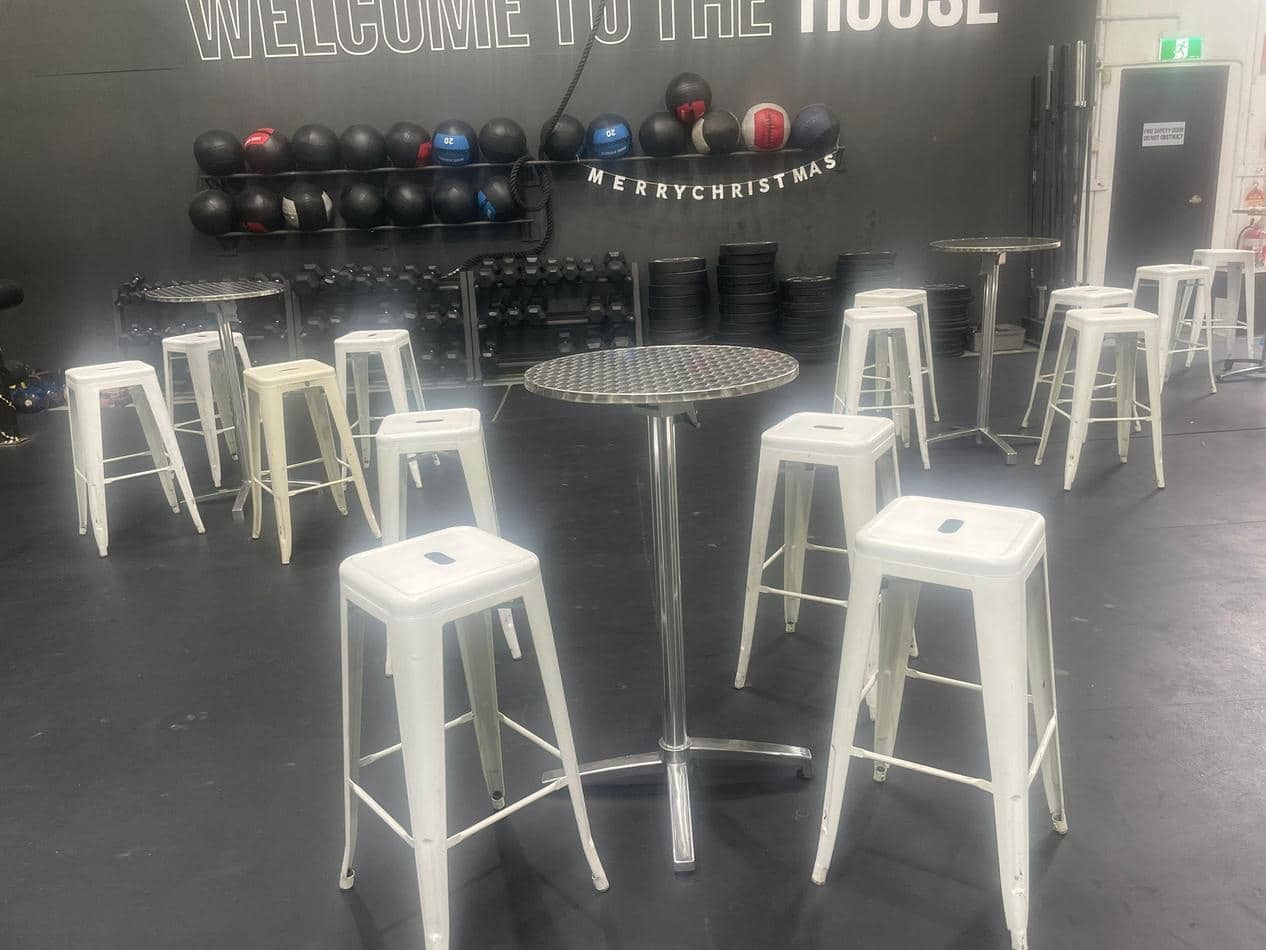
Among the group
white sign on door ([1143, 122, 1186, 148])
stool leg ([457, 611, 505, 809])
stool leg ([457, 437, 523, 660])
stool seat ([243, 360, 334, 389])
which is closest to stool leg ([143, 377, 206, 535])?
stool seat ([243, 360, 334, 389])

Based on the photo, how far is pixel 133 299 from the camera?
6.11m

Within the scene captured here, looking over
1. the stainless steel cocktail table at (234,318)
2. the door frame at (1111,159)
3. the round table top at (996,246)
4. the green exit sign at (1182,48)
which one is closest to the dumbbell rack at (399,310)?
the stainless steel cocktail table at (234,318)

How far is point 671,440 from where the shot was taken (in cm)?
194

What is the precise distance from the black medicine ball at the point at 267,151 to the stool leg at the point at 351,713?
17.1 feet

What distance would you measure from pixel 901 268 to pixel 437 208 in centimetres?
342

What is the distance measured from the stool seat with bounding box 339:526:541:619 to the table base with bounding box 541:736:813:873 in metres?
0.64

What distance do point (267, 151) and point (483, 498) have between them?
4554 millimetres

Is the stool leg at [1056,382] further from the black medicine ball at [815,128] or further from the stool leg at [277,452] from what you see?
the stool leg at [277,452]

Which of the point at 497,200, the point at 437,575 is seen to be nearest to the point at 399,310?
the point at 497,200

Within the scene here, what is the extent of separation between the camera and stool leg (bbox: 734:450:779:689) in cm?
234

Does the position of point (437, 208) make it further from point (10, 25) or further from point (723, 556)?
point (723, 556)

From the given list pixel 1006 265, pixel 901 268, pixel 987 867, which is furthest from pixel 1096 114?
pixel 987 867

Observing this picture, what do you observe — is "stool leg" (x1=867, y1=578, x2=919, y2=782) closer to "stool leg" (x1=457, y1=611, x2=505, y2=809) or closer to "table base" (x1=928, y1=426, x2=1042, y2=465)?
"stool leg" (x1=457, y1=611, x2=505, y2=809)

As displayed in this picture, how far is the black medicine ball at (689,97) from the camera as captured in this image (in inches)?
243
